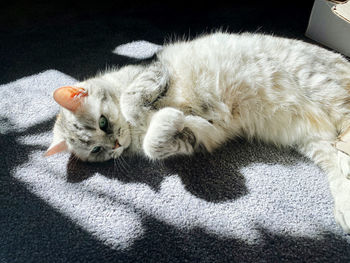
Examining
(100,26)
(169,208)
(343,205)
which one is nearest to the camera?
(343,205)

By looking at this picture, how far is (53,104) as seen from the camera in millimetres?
1825

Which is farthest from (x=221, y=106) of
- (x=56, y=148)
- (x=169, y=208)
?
(x=56, y=148)

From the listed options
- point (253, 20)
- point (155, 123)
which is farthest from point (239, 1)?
point (155, 123)

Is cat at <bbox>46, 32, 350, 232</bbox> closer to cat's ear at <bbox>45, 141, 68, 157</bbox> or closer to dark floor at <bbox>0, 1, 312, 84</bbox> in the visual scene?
cat's ear at <bbox>45, 141, 68, 157</bbox>

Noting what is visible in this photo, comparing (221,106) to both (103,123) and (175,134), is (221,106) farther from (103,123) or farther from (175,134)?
(103,123)

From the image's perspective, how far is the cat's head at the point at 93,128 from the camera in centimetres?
141

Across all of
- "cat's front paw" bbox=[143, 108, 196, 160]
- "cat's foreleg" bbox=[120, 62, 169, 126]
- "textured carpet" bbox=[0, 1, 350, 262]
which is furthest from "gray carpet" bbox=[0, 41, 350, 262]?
"cat's foreleg" bbox=[120, 62, 169, 126]

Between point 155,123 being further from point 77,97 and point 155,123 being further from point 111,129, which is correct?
point 77,97

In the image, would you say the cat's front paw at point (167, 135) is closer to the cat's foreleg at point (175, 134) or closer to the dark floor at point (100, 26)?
the cat's foreleg at point (175, 134)

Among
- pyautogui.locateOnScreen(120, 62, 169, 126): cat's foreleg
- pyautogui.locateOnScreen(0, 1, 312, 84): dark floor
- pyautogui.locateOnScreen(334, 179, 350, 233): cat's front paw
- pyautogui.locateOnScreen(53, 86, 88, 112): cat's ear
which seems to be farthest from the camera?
pyautogui.locateOnScreen(0, 1, 312, 84): dark floor

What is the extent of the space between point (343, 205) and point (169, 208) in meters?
0.71

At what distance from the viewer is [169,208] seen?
1.27m

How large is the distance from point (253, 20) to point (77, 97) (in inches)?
65.3

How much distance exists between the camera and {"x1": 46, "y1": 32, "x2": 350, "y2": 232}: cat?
54.8 inches
